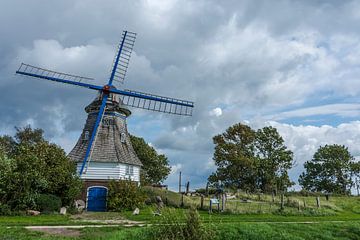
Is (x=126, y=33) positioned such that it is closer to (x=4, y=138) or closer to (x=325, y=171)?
(x=4, y=138)

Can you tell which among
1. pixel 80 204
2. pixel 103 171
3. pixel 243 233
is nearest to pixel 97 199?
pixel 80 204

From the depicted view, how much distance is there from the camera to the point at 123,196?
31.1m

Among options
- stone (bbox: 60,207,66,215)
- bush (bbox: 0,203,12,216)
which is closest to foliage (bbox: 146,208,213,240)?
bush (bbox: 0,203,12,216)

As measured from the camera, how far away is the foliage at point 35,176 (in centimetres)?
2598

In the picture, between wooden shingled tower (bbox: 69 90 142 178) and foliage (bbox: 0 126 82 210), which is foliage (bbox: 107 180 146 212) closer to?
wooden shingled tower (bbox: 69 90 142 178)

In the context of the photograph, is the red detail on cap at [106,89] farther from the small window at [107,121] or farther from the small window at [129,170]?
the small window at [129,170]

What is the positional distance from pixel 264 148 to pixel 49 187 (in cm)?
3439

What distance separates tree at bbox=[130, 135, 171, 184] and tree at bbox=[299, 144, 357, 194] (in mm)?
31304

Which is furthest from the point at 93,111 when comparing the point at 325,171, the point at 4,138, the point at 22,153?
the point at 325,171

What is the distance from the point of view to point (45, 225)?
731 inches

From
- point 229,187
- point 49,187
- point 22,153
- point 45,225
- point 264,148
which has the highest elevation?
point 264,148

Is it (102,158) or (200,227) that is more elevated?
(102,158)

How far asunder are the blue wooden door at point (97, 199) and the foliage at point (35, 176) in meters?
2.54

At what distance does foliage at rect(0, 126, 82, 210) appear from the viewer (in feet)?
85.3
